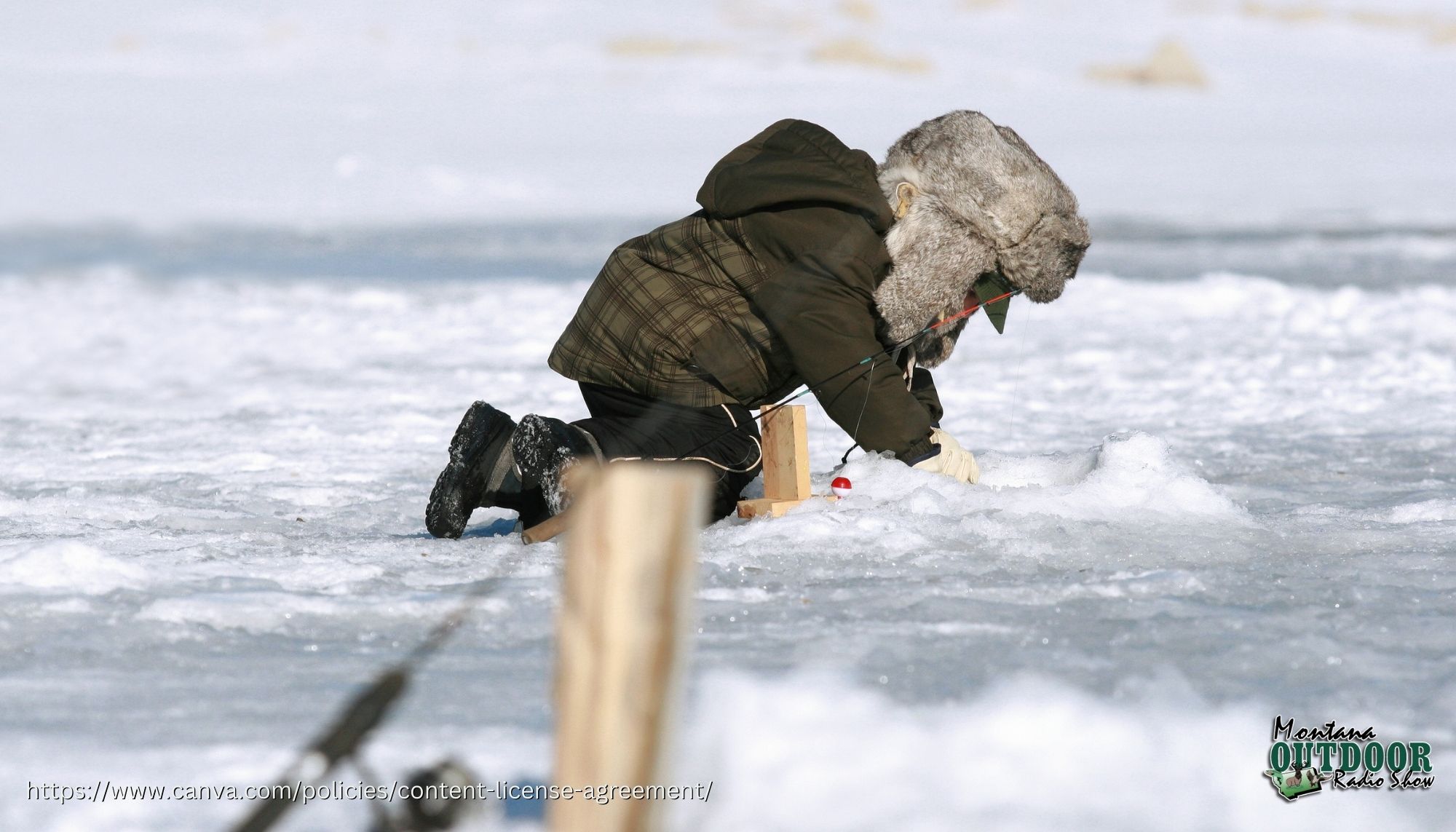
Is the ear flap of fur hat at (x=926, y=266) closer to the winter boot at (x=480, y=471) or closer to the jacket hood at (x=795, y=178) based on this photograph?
the jacket hood at (x=795, y=178)

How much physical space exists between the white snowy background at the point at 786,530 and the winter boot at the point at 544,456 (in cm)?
15

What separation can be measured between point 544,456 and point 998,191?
107 cm

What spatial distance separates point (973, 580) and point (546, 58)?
75.5 ft

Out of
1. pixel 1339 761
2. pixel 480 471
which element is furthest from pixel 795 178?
pixel 1339 761

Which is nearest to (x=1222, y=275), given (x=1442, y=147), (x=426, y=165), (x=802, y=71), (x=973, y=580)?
(x=973, y=580)

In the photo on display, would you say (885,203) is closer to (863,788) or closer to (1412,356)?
(863,788)

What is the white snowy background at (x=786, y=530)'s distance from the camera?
1.69m

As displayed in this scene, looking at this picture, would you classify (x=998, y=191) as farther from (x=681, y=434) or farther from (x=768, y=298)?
(x=681, y=434)

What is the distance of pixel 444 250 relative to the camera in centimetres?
1039

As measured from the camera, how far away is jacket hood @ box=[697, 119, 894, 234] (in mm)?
2787

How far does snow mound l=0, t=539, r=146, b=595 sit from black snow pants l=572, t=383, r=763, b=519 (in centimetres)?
95

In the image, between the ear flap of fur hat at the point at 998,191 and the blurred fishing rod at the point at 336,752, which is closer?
the blurred fishing rod at the point at 336,752

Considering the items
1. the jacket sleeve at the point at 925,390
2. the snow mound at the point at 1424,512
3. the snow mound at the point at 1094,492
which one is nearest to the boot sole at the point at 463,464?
the snow mound at the point at 1094,492

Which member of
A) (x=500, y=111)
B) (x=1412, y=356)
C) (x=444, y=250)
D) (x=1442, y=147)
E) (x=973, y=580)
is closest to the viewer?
(x=973, y=580)
